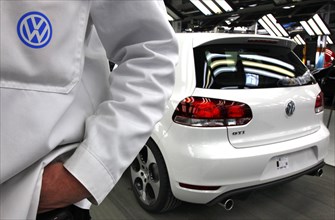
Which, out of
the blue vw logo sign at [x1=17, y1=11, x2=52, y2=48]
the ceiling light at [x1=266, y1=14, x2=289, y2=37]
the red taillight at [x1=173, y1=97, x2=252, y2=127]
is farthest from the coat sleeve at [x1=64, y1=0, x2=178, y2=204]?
the ceiling light at [x1=266, y1=14, x2=289, y2=37]

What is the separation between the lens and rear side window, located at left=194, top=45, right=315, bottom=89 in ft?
6.61

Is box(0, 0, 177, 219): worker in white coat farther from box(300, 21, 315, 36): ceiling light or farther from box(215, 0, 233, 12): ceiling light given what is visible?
box(300, 21, 315, 36): ceiling light

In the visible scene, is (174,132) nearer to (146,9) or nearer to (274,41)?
(274,41)

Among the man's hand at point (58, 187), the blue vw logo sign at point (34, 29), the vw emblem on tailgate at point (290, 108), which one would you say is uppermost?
the blue vw logo sign at point (34, 29)

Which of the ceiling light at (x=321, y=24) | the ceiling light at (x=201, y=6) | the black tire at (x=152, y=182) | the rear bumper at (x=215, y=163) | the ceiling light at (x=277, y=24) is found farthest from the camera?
the ceiling light at (x=277, y=24)

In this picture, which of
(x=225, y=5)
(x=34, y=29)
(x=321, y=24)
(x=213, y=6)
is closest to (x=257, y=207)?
(x=34, y=29)

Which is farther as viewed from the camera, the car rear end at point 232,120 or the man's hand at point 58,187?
the car rear end at point 232,120

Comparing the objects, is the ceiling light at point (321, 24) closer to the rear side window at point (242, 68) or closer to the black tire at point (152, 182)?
the rear side window at point (242, 68)

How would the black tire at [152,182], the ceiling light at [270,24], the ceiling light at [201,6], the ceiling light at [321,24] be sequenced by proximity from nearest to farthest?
1. the black tire at [152,182]
2. the ceiling light at [201,6]
3. the ceiling light at [321,24]
4. the ceiling light at [270,24]

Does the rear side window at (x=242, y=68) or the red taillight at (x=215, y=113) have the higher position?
the rear side window at (x=242, y=68)

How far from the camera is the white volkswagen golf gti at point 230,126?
191 centimetres

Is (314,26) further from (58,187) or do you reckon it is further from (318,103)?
(58,187)

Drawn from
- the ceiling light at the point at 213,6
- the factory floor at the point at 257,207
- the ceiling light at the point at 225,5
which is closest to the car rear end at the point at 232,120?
the factory floor at the point at 257,207

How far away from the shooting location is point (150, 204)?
237 centimetres
